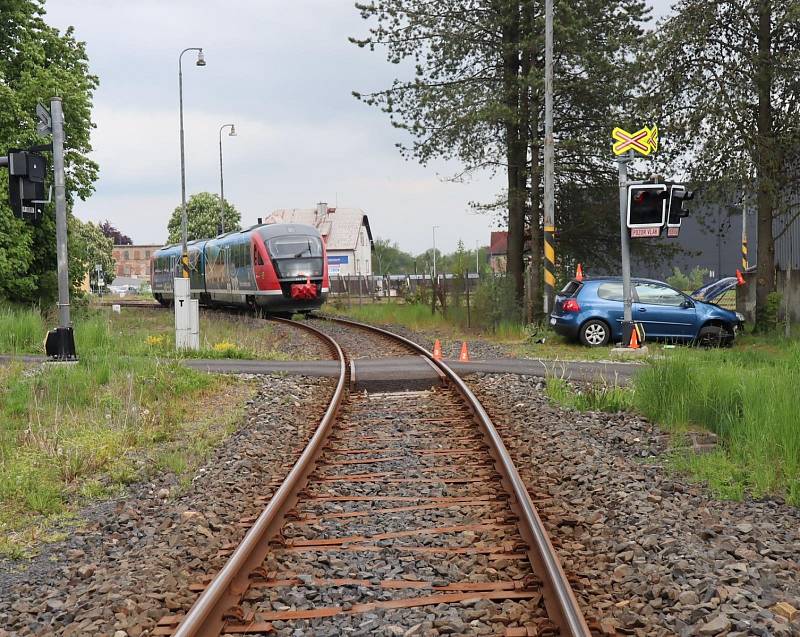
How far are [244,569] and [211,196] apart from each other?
10155cm

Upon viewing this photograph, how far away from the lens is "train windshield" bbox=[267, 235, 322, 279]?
30.2m

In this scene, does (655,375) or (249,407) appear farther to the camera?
(249,407)

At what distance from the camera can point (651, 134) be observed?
55.6 feet

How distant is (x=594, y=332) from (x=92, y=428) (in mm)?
12375

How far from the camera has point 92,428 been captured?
384 inches

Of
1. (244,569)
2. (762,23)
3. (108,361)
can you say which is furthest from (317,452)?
(762,23)

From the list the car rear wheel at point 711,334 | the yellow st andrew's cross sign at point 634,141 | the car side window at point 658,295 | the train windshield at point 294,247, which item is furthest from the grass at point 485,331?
the yellow st andrew's cross sign at point 634,141

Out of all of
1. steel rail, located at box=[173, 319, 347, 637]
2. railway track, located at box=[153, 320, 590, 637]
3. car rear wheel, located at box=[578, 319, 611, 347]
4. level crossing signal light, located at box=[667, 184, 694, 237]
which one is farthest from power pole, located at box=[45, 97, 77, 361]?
level crossing signal light, located at box=[667, 184, 694, 237]

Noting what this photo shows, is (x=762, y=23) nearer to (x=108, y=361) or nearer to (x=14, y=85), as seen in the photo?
(x=108, y=361)

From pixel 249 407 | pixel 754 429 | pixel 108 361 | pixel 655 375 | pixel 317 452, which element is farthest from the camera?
pixel 108 361

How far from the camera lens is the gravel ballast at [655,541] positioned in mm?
4375

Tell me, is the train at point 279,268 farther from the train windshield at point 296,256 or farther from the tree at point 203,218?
the tree at point 203,218

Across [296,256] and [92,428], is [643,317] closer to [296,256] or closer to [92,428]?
[92,428]

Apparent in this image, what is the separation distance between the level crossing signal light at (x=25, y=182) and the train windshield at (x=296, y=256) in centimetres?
1562
